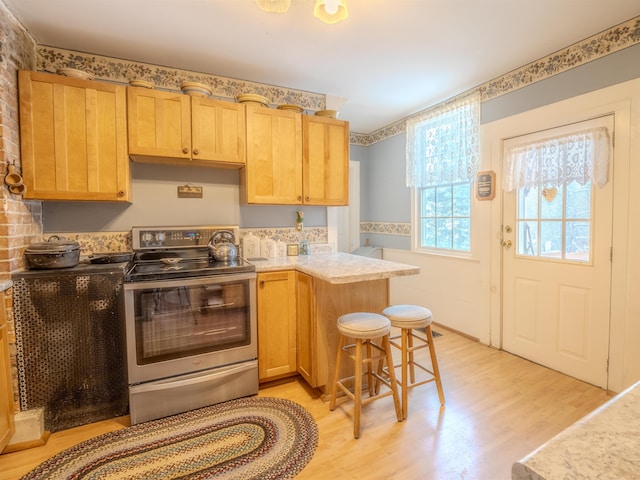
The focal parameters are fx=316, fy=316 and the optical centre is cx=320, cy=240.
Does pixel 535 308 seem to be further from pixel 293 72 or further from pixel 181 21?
pixel 181 21

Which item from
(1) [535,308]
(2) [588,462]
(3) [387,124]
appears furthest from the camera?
(3) [387,124]

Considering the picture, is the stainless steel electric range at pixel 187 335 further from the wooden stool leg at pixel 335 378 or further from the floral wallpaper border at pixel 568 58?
the floral wallpaper border at pixel 568 58

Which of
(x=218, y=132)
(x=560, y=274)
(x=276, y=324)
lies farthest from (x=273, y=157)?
(x=560, y=274)

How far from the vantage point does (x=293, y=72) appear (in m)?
2.74

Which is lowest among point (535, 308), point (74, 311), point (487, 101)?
point (535, 308)

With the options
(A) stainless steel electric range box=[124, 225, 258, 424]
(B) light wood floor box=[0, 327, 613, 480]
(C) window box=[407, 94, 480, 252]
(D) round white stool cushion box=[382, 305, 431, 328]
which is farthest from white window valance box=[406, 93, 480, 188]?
(A) stainless steel electric range box=[124, 225, 258, 424]

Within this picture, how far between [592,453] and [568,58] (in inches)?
→ 117

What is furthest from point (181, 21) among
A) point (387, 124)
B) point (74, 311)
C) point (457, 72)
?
point (387, 124)

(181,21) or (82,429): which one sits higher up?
(181,21)

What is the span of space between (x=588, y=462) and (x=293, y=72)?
2.96 metres

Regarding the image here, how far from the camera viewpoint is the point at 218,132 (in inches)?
97.4

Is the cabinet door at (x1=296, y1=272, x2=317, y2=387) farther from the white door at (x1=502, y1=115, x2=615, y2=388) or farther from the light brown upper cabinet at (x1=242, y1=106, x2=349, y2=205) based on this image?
the white door at (x1=502, y1=115, x2=615, y2=388)

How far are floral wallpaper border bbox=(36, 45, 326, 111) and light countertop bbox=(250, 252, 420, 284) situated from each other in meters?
1.55

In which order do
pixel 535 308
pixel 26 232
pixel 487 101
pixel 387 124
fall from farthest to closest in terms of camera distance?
pixel 387 124
pixel 487 101
pixel 535 308
pixel 26 232
